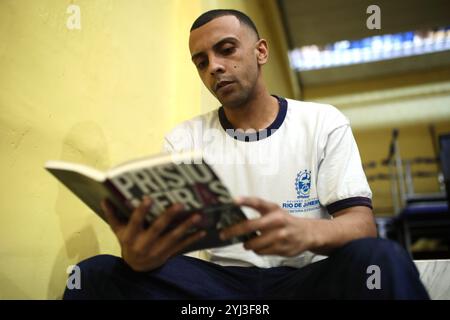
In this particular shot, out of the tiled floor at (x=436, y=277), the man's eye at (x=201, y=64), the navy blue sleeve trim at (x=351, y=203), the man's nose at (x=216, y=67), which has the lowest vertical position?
the tiled floor at (x=436, y=277)

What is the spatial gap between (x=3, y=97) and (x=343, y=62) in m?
3.87

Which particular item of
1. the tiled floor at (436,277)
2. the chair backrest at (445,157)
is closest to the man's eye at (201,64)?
the tiled floor at (436,277)

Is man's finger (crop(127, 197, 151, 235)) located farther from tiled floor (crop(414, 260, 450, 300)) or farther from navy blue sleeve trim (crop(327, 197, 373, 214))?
tiled floor (crop(414, 260, 450, 300))

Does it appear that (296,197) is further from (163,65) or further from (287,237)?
(163,65)

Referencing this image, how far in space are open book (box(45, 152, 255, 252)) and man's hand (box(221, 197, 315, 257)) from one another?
0.06 feet

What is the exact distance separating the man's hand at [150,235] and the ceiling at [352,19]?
10.3 ft

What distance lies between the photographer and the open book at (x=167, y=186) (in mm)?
511

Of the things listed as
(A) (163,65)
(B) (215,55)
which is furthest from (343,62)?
(B) (215,55)

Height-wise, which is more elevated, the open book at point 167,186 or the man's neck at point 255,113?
the man's neck at point 255,113

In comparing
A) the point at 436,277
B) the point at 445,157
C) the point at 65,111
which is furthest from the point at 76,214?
the point at 445,157

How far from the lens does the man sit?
0.58 metres

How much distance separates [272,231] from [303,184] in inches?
14.9

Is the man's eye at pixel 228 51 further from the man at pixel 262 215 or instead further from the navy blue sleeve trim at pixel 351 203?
the navy blue sleeve trim at pixel 351 203

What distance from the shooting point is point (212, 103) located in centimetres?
151
